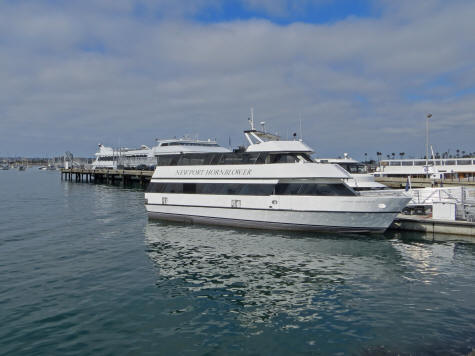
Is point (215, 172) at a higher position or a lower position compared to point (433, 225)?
higher

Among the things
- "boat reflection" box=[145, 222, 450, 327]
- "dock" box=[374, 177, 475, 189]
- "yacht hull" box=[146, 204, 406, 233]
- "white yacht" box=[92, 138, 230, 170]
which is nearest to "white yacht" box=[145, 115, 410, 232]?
"yacht hull" box=[146, 204, 406, 233]

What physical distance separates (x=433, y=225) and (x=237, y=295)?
46.6 feet

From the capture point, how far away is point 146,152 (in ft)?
243

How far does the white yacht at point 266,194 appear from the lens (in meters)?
18.3

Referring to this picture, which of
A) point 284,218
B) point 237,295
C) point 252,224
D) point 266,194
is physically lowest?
point 237,295

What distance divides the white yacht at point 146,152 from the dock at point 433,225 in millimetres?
40546

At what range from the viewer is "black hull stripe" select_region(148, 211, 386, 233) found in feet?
61.3

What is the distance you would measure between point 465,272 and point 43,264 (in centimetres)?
1646

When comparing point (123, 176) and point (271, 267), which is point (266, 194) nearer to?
point (271, 267)

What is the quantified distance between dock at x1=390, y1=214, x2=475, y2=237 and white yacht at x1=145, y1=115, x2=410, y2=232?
8.32 ft

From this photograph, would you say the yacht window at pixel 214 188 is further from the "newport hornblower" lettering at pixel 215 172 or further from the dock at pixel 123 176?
the dock at pixel 123 176

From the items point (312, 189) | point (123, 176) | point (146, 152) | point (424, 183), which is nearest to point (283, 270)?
point (312, 189)

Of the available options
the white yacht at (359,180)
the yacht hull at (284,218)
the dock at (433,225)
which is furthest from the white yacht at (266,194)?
the white yacht at (359,180)

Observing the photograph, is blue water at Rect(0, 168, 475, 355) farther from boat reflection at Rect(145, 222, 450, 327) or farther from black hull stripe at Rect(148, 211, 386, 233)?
black hull stripe at Rect(148, 211, 386, 233)
